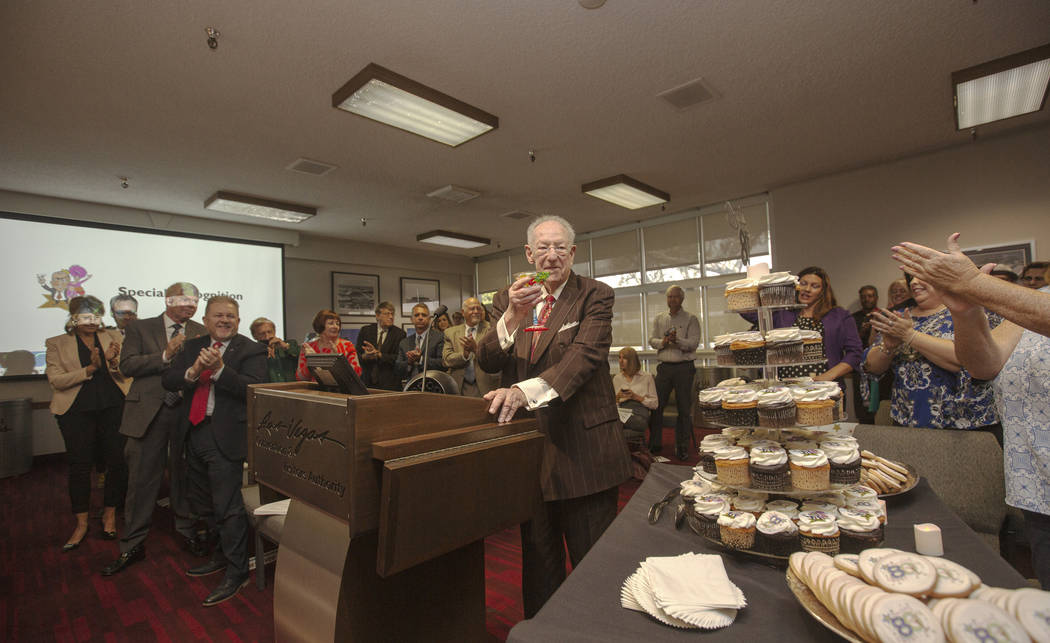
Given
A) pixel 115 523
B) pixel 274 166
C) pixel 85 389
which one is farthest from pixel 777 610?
pixel 274 166

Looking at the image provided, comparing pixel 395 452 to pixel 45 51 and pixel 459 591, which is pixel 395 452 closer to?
pixel 459 591

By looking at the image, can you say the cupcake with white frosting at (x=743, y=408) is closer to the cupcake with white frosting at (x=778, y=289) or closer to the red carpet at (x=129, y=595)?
the cupcake with white frosting at (x=778, y=289)

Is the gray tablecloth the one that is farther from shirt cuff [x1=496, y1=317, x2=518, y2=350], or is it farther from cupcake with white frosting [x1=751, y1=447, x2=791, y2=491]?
shirt cuff [x1=496, y1=317, x2=518, y2=350]

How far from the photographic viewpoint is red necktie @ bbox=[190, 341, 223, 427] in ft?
8.60

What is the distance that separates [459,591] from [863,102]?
492cm

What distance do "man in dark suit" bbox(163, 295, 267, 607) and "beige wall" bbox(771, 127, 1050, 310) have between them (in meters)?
6.38

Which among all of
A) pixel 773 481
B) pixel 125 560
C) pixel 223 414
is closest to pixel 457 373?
pixel 223 414

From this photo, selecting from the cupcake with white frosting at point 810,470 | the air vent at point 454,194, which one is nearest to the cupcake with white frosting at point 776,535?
the cupcake with white frosting at point 810,470

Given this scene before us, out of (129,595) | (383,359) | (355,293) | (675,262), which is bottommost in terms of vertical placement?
(129,595)

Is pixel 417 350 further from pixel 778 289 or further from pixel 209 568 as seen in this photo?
pixel 778 289

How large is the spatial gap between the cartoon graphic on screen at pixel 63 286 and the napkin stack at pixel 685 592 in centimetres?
774

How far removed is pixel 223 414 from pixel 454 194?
4157 mm

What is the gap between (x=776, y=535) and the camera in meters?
0.98

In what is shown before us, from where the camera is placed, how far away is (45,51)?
301cm
